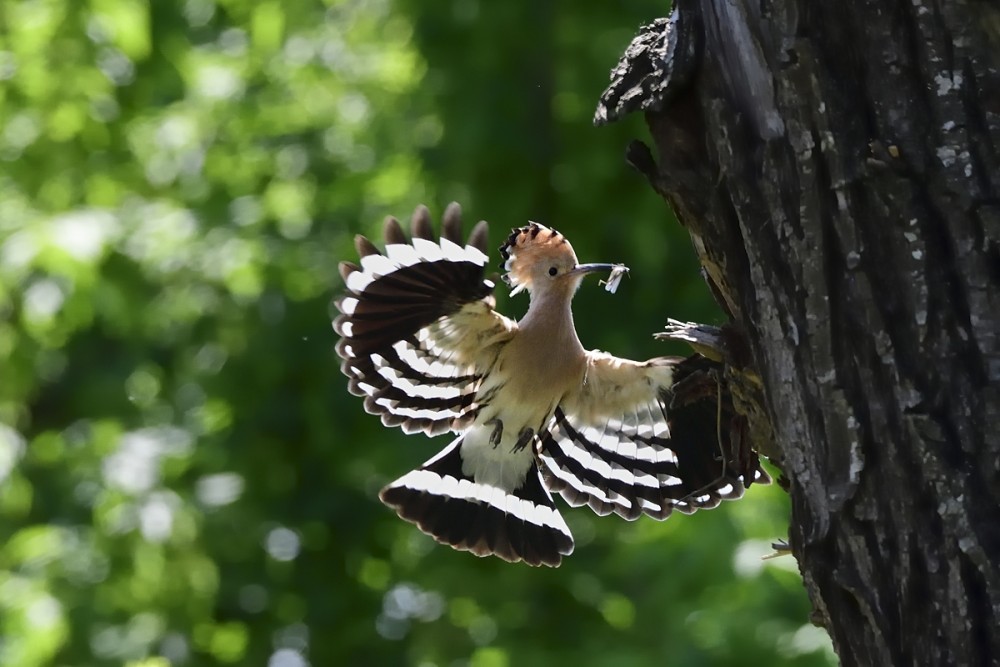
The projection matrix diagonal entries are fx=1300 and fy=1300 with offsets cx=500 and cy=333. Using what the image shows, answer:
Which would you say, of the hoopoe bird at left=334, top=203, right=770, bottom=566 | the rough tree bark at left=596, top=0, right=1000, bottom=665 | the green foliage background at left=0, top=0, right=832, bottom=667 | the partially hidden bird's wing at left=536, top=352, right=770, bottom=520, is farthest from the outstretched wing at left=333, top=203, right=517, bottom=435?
the rough tree bark at left=596, top=0, right=1000, bottom=665

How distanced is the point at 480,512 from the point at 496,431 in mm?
279

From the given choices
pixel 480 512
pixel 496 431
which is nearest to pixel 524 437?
pixel 496 431

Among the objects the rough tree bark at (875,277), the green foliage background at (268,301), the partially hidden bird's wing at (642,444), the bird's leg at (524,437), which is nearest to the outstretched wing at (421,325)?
the bird's leg at (524,437)

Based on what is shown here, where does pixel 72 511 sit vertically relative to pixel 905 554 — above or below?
above

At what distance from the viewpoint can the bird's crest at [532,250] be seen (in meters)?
4.23

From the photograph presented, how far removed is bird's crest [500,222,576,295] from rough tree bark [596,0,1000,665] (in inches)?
73.8

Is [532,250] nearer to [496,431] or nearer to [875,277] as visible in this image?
[496,431]

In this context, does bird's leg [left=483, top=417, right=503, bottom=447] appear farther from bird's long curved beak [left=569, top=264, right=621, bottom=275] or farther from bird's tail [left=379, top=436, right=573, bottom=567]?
bird's long curved beak [left=569, top=264, right=621, bottom=275]

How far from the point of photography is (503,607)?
6230 millimetres

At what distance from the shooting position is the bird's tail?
4262 millimetres

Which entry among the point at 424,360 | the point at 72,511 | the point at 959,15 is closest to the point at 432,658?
the point at 72,511

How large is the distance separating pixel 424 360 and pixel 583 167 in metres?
2.37

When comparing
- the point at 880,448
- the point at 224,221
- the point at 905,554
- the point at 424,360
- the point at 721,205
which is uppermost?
the point at 224,221

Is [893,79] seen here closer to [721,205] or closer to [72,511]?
[721,205]
